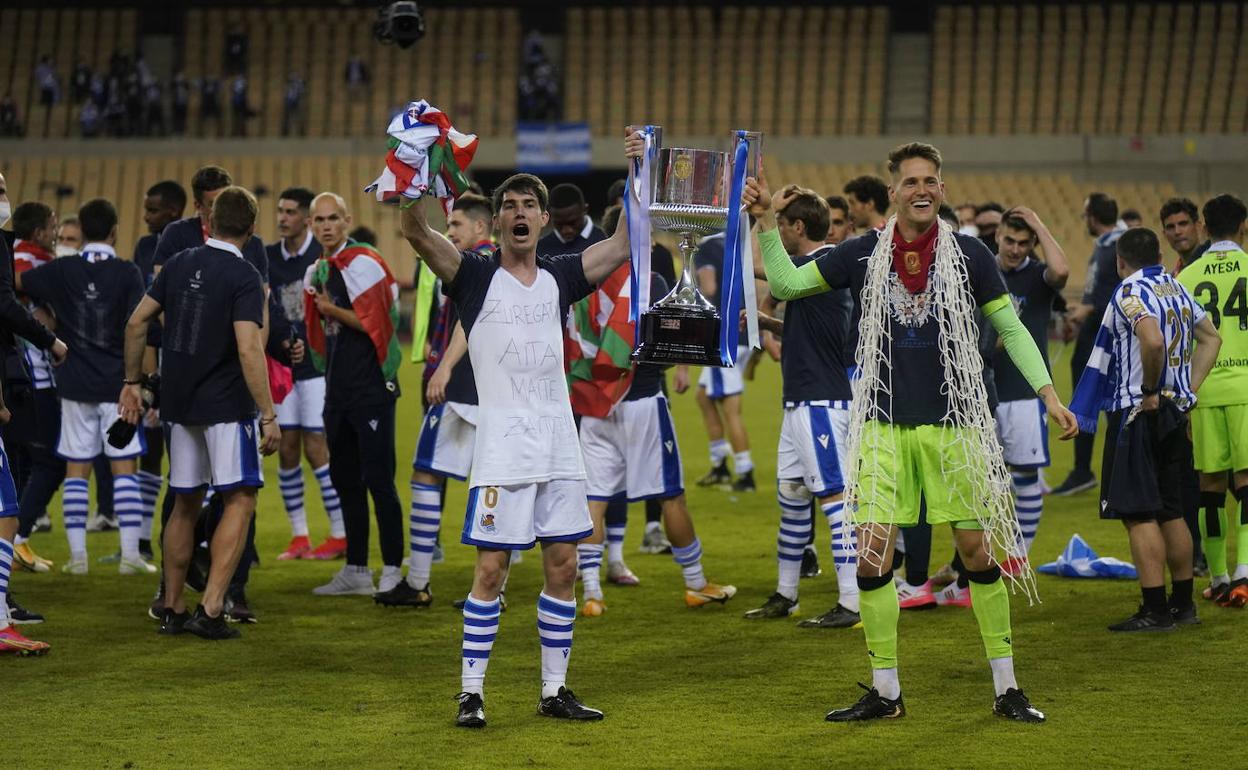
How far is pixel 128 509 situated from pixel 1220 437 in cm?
589

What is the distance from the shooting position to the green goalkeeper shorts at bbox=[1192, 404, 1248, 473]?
7426mm

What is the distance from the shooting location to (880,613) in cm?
541

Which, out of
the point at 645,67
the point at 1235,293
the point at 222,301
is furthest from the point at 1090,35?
the point at 222,301

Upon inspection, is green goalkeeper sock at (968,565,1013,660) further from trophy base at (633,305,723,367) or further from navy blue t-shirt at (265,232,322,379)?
navy blue t-shirt at (265,232,322,379)

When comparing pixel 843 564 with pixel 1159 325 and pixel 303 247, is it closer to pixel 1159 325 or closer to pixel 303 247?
pixel 1159 325

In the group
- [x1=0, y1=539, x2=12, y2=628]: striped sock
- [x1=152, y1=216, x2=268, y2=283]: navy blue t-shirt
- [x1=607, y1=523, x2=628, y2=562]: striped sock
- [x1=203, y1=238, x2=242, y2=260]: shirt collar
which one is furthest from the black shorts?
[x1=0, y1=539, x2=12, y2=628]: striped sock

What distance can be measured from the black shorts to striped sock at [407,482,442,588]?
3281mm

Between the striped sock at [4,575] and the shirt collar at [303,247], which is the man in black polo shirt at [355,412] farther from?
the striped sock at [4,575]

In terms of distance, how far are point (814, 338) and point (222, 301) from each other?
108 inches

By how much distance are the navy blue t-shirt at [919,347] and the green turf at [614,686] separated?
3.75 feet

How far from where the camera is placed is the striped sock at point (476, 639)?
5391 millimetres

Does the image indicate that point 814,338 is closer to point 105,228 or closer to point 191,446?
point 191,446

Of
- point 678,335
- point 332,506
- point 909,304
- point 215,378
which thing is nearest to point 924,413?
point 909,304

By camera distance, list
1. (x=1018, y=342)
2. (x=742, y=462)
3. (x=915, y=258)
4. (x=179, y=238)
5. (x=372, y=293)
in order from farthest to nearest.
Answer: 1. (x=742, y=462)
2. (x=372, y=293)
3. (x=179, y=238)
4. (x=915, y=258)
5. (x=1018, y=342)
